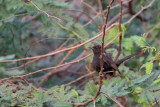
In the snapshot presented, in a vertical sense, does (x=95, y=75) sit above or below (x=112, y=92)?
below

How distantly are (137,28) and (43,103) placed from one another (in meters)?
4.39

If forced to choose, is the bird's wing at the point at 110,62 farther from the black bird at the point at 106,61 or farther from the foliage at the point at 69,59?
the foliage at the point at 69,59

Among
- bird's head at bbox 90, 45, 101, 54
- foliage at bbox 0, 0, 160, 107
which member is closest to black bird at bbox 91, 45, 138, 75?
bird's head at bbox 90, 45, 101, 54

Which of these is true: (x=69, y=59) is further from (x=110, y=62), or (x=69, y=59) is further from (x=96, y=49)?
(x=110, y=62)

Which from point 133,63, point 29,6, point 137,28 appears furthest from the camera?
point 137,28

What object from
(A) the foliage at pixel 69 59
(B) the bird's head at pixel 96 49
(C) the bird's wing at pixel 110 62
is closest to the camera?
(A) the foliage at pixel 69 59

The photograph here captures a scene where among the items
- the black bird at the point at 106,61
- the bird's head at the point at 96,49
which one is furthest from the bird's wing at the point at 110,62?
the bird's head at the point at 96,49

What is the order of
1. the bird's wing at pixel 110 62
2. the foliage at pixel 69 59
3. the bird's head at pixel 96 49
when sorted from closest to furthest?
the foliage at pixel 69 59 → the bird's wing at pixel 110 62 → the bird's head at pixel 96 49

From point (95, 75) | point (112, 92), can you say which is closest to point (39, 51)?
point (95, 75)

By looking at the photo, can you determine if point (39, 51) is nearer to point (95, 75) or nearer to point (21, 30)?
point (21, 30)

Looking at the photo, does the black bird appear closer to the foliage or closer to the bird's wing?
the bird's wing

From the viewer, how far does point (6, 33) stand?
5.75 m

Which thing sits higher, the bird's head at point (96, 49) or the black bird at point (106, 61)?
the bird's head at point (96, 49)

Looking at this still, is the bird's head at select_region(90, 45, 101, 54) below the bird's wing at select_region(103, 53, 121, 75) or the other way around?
the other way around
